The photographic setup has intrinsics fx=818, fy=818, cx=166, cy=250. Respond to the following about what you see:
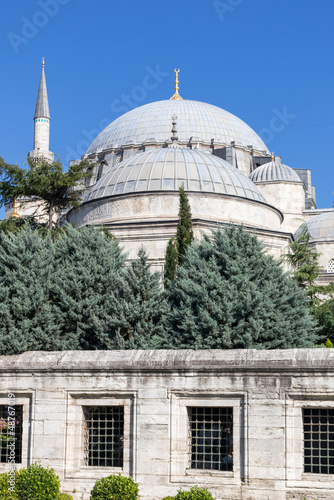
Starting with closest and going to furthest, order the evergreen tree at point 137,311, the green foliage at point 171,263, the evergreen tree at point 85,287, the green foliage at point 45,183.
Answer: the evergreen tree at point 137,311 → the evergreen tree at point 85,287 → the green foliage at point 171,263 → the green foliage at point 45,183

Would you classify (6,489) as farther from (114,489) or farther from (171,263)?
(171,263)

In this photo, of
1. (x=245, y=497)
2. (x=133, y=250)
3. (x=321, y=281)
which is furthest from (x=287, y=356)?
(x=321, y=281)

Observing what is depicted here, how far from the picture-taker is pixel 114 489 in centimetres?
1102

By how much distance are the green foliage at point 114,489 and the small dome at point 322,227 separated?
105 feet

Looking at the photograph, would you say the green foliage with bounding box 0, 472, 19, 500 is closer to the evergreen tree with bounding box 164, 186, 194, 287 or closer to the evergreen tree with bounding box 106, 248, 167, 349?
the evergreen tree with bounding box 106, 248, 167, 349

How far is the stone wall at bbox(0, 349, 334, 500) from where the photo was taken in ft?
35.9

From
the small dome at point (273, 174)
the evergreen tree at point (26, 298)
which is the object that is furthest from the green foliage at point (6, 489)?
the small dome at point (273, 174)

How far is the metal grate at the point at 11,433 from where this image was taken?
40.0ft

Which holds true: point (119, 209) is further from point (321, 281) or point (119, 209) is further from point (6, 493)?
point (6, 493)

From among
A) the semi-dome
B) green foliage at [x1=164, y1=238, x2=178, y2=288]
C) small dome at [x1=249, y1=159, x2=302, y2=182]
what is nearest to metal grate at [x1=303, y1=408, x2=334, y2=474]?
green foliage at [x1=164, y1=238, x2=178, y2=288]

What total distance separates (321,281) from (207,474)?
88.8 feet

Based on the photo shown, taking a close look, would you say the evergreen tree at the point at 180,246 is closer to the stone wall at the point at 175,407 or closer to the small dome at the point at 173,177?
the small dome at the point at 173,177

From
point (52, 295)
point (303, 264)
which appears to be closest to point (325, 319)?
point (303, 264)

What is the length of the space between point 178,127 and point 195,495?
147 feet
